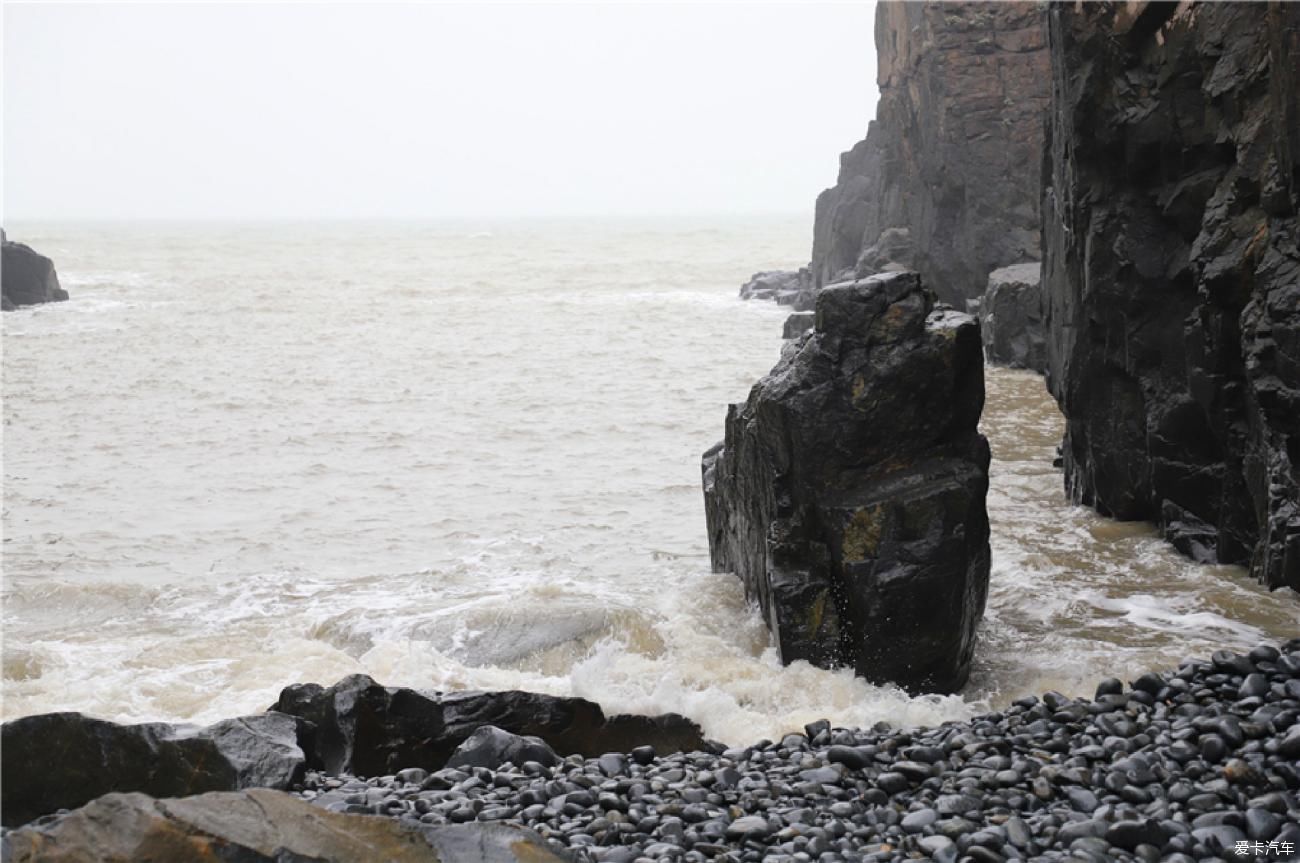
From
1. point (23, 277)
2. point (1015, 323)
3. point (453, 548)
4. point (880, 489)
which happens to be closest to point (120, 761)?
point (880, 489)

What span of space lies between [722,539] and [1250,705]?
19.2 ft

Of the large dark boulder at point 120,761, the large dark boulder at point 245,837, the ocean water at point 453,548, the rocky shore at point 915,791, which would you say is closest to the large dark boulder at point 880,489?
the ocean water at point 453,548

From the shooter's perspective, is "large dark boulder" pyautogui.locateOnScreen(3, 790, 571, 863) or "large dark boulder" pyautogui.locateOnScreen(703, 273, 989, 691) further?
"large dark boulder" pyautogui.locateOnScreen(703, 273, 989, 691)

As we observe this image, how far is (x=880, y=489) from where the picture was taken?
920 cm

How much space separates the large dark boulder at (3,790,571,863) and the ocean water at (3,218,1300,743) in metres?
3.44

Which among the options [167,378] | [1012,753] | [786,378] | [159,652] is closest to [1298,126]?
[786,378]

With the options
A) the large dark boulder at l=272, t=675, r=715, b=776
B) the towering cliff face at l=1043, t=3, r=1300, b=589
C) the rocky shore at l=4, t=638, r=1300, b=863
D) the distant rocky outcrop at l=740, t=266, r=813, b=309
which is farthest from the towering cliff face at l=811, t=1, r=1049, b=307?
the large dark boulder at l=272, t=675, r=715, b=776

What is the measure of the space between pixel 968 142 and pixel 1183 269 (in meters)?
19.9

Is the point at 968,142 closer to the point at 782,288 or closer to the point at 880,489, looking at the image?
the point at 782,288

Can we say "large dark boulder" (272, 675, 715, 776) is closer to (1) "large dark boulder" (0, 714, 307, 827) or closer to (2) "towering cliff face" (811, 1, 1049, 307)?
(1) "large dark boulder" (0, 714, 307, 827)

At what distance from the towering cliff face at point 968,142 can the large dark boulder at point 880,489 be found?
22.0 meters

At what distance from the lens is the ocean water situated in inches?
385

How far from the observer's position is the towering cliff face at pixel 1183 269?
10180 mm

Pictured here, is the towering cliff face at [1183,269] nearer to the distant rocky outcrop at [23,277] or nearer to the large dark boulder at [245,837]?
the large dark boulder at [245,837]
